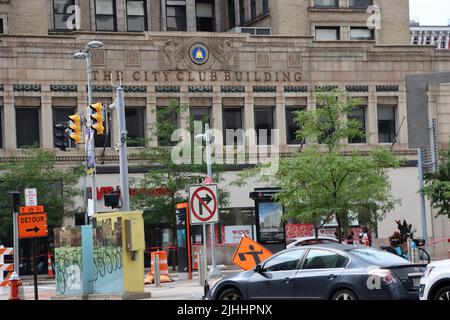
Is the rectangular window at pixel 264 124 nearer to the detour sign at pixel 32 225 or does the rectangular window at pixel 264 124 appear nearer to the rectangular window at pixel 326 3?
the rectangular window at pixel 326 3

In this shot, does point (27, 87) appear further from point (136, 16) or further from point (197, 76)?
point (136, 16)

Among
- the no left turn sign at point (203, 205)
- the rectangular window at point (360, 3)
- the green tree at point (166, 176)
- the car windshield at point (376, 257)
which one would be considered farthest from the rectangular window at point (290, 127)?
the car windshield at point (376, 257)

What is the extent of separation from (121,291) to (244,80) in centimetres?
2921

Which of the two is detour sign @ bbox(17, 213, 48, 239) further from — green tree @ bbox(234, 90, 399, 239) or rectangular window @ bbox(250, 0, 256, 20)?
rectangular window @ bbox(250, 0, 256, 20)

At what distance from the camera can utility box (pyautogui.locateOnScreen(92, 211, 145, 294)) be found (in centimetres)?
2775

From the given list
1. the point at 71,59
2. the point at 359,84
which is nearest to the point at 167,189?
the point at 71,59

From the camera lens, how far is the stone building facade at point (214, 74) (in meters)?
52.6

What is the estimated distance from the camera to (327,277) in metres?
18.9

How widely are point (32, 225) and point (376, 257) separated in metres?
11.7

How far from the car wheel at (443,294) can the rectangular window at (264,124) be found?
3865 centimetres

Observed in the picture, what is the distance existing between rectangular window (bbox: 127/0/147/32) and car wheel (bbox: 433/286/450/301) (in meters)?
45.6

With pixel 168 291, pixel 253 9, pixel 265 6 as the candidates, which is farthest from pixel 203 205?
pixel 253 9

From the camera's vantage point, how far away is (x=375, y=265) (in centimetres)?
1869

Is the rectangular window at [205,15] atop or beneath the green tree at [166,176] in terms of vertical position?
atop
